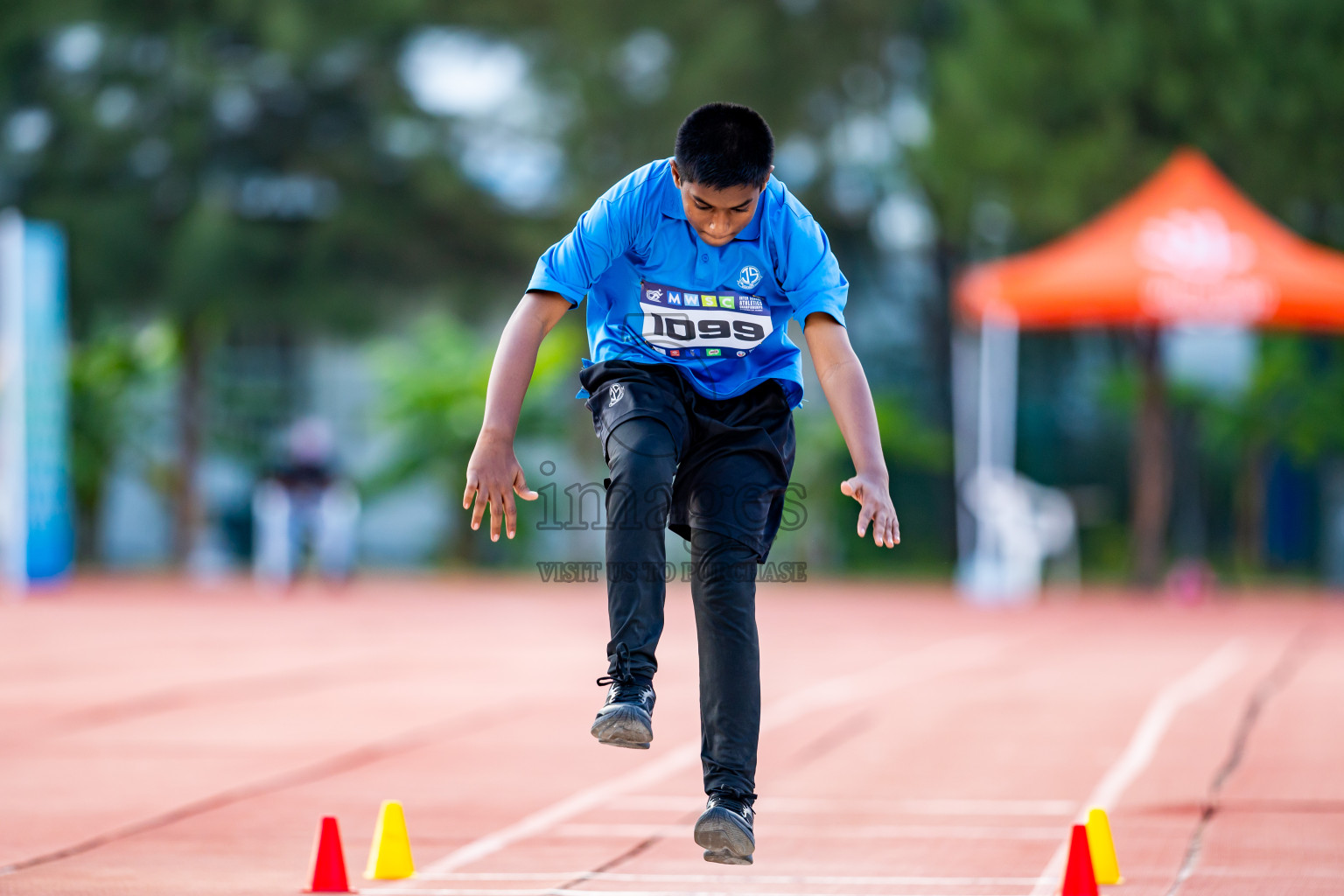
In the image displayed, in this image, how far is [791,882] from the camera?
538cm

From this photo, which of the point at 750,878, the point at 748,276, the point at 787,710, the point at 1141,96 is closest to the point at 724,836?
the point at 750,878

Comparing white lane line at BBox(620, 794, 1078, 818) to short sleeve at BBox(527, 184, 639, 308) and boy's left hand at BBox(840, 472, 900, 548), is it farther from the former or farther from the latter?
short sleeve at BBox(527, 184, 639, 308)

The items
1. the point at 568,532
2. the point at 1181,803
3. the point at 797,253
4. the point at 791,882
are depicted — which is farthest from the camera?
the point at 568,532

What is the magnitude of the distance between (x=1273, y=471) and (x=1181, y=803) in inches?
834

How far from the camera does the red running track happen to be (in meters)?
5.60

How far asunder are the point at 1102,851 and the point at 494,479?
206cm

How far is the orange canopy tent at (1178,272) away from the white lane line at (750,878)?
13.4 meters

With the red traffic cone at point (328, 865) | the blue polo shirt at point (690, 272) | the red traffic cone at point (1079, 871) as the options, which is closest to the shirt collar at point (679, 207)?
the blue polo shirt at point (690, 272)

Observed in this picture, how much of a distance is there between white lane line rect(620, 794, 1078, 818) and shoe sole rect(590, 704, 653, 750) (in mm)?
2261

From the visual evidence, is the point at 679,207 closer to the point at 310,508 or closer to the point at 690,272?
the point at 690,272

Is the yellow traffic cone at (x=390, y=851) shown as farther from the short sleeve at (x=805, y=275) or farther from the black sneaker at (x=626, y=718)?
the short sleeve at (x=805, y=275)

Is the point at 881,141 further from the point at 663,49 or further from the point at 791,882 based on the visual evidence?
the point at 791,882

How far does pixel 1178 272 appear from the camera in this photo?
710 inches

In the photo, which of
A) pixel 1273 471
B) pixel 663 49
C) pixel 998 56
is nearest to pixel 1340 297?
pixel 998 56
